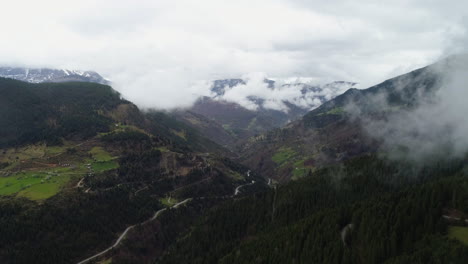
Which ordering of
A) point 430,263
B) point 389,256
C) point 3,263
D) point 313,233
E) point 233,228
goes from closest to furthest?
point 430,263
point 389,256
point 313,233
point 3,263
point 233,228

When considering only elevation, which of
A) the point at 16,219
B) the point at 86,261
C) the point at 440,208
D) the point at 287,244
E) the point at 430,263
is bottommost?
the point at 86,261

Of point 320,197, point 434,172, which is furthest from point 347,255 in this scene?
point 434,172

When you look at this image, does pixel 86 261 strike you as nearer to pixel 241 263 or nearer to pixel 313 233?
pixel 241 263

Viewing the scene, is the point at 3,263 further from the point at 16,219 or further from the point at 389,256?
the point at 389,256

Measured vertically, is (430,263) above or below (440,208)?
below

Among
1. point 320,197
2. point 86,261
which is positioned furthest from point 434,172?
point 86,261

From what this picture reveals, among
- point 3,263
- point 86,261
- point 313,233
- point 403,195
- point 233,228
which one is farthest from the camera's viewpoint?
point 233,228

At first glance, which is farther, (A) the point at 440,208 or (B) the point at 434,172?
(B) the point at 434,172
